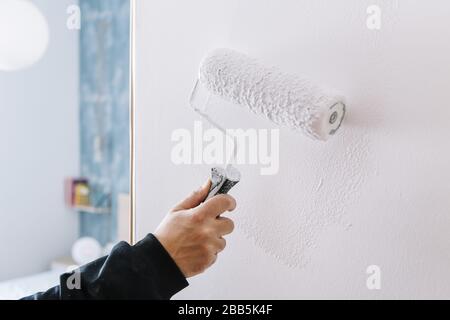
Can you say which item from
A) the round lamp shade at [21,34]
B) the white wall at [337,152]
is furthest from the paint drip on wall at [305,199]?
the round lamp shade at [21,34]

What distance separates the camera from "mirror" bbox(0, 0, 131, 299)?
1556 millimetres

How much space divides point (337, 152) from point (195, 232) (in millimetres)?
187

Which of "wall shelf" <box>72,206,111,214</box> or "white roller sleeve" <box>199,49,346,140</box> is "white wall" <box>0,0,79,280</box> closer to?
"wall shelf" <box>72,206,111,214</box>

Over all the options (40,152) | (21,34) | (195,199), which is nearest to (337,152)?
(195,199)

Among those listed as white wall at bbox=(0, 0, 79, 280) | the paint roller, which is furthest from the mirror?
the paint roller

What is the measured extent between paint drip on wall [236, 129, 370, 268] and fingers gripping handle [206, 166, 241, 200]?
75 millimetres

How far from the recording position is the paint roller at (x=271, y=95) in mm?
445

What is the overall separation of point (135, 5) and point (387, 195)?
0.45 metres

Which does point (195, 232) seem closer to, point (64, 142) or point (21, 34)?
point (21, 34)

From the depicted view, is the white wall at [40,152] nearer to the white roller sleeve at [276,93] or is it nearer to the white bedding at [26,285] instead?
the white bedding at [26,285]

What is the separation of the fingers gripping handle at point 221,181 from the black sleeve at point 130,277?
0.29 feet

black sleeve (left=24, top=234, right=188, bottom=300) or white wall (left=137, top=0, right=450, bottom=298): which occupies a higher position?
white wall (left=137, top=0, right=450, bottom=298)

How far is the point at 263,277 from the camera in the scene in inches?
23.0
